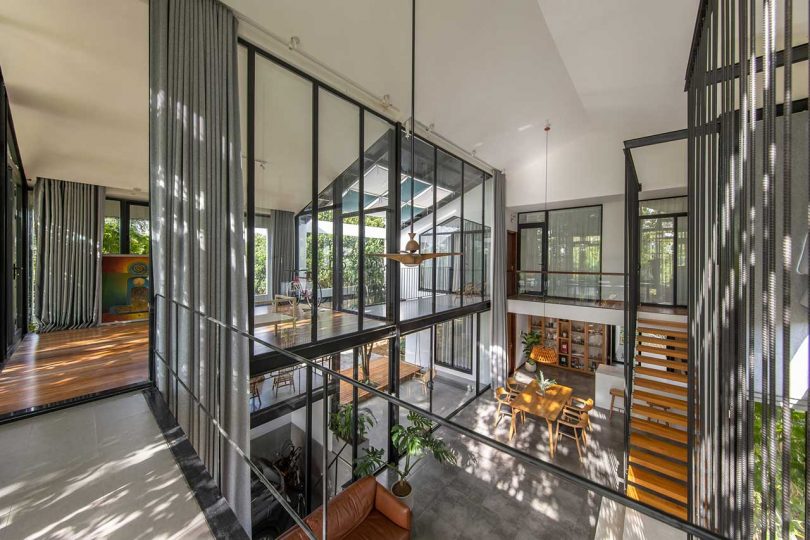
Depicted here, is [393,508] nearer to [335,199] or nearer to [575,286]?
[335,199]

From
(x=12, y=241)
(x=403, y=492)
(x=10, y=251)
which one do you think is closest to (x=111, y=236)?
(x=12, y=241)

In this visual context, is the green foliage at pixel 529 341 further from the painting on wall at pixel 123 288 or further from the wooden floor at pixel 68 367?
the painting on wall at pixel 123 288

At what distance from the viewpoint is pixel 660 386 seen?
4.45 meters

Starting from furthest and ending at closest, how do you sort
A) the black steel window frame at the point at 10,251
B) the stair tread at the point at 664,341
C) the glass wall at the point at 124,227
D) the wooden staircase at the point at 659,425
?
the glass wall at the point at 124,227 < the stair tread at the point at 664,341 < the wooden staircase at the point at 659,425 < the black steel window frame at the point at 10,251

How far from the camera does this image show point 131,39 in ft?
8.43

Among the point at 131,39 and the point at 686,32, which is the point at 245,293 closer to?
the point at 131,39

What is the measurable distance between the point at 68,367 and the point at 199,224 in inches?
97.4

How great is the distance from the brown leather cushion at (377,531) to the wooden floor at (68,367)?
253cm

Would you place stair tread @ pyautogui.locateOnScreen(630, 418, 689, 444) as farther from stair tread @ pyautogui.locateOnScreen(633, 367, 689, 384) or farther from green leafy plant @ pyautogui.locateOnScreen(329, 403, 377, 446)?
green leafy plant @ pyautogui.locateOnScreen(329, 403, 377, 446)

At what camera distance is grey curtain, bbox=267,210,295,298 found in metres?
3.38

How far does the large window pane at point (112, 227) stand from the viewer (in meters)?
6.07

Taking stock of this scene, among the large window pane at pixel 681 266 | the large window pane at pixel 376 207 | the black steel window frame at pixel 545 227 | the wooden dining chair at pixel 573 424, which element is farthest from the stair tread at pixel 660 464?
the black steel window frame at pixel 545 227

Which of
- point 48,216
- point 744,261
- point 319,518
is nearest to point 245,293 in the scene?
point 319,518

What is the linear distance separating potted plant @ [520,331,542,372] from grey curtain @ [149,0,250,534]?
7359 mm
